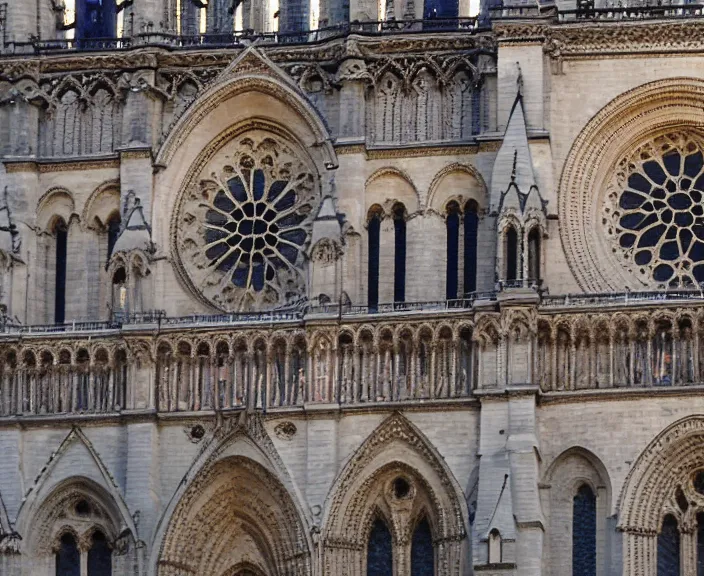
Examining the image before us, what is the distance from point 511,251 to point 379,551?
4.62 m

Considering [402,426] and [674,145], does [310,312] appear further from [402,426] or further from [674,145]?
[674,145]

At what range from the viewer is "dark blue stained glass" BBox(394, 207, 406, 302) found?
44.9 metres

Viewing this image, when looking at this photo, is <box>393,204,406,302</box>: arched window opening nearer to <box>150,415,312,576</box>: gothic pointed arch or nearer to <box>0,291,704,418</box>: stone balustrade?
<box>0,291,704,418</box>: stone balustrade

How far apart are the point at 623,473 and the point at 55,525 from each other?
823 cm

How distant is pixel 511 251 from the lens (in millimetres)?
43688

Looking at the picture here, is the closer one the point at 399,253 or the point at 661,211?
the point at 661,211

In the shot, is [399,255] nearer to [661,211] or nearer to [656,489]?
[661,211]

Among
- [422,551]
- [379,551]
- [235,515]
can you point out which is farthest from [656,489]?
[235,515]

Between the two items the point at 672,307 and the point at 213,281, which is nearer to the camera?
the point at 672,307

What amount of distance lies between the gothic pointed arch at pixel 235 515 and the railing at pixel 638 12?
756 centimetres

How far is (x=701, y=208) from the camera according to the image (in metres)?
44.9

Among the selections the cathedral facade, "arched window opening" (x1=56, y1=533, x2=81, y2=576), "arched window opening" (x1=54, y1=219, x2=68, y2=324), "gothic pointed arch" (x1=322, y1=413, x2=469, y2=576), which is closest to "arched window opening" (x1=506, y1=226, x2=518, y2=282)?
the cathedral facade

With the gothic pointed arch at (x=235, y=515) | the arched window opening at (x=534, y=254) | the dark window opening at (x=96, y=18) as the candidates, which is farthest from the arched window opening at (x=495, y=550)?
the dark window opening at (x=96, y=18)

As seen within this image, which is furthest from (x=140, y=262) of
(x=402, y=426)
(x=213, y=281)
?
(x=402, y=426)
